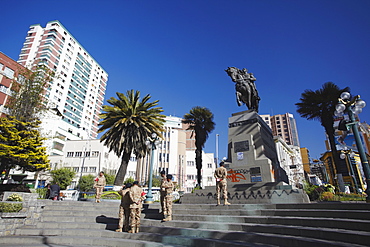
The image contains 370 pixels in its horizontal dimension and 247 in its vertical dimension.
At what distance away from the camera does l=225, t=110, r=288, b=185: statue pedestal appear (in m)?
10.6

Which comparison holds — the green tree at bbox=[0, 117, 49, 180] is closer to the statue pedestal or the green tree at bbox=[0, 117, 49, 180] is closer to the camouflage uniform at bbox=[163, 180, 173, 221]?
the camouflage uniform at bbox=[163, 180, 173, 221]

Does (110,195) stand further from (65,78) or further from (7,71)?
(65,78)

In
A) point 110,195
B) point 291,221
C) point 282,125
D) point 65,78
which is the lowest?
point 291,221

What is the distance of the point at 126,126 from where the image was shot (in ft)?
77.3

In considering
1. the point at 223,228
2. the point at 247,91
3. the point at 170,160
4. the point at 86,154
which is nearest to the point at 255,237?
the point at 223,228

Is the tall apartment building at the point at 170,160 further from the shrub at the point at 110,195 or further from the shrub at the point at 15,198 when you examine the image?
the shrub at the point at 15,198

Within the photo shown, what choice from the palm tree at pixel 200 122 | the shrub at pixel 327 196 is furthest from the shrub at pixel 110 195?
the shrub at pixel 327 196

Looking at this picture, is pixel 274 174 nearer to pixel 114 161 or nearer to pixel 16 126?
pixel 16 126

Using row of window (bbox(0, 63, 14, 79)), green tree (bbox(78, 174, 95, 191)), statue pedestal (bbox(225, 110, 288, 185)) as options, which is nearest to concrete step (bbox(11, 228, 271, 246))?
statue pedestal (bbox(225, 110, 288, 185))

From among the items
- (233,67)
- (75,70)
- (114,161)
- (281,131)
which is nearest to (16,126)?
(233,67)

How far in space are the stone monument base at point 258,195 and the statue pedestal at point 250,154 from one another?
68 centimetres

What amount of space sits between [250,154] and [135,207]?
6.77 metres

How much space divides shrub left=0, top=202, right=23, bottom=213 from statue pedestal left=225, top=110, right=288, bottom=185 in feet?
30.5

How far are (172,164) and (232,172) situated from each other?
2332 inches
